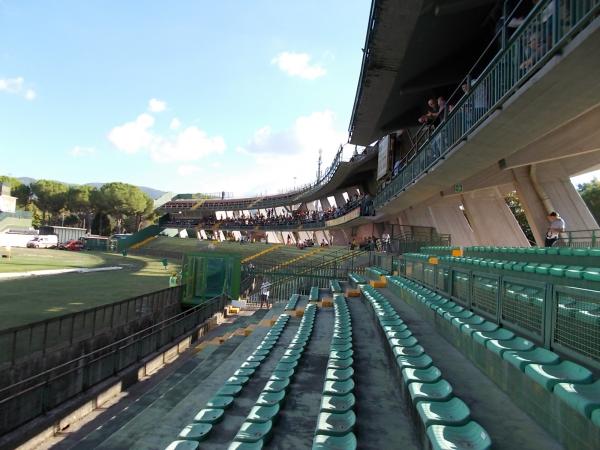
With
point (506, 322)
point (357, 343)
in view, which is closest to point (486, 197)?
point (357, 343)

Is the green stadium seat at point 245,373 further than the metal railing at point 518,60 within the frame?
Yes

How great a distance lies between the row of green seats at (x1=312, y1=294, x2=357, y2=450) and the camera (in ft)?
8.92

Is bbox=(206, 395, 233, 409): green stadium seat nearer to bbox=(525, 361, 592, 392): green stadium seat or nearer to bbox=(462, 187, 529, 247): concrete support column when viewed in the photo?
bbox=(525, 361, 592, 392): green stadium seat

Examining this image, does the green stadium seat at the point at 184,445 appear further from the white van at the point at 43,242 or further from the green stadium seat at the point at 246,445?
the white van at the point at 43,242

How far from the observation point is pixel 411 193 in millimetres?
16172

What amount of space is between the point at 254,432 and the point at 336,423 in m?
0.66

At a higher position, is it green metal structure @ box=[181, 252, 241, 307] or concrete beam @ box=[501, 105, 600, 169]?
concrete beam @ box=[501, 105, 600, 169]

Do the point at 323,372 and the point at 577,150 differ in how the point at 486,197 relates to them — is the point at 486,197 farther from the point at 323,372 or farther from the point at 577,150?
the point at 323,372

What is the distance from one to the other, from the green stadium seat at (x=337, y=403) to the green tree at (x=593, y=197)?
34730 mm

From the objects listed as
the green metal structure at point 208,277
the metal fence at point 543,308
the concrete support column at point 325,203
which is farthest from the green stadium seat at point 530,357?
the concrete support column at point 325,203

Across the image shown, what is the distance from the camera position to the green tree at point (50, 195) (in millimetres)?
81125

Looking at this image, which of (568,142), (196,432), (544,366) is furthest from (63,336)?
(568,142)

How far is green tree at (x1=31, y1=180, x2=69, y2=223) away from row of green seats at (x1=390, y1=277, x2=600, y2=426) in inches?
3596

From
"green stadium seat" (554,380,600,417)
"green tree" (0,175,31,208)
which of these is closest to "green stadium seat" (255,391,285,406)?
"green stadium seat" (554,380,600,417)
